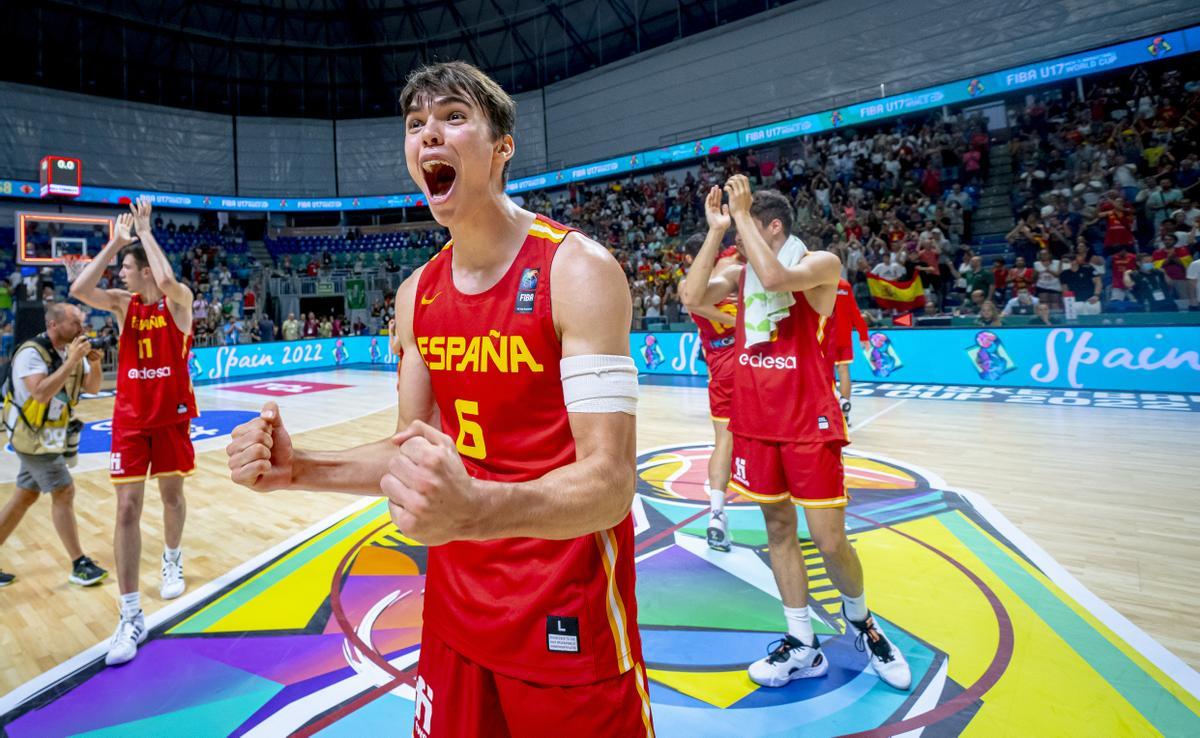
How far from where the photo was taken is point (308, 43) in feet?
83.6

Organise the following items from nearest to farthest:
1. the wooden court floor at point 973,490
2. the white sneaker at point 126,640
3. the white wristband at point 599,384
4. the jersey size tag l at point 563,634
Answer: the white wristband at point 599,384
the jersey size tag l at point 563,634
the white sneaker at point 126,640
the wooden court floor at point 973,490

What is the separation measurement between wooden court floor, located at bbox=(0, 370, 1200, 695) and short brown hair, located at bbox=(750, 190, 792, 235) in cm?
228

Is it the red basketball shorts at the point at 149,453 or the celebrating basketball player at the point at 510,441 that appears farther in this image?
Answer: the red basketball shorts at the point at 149,453

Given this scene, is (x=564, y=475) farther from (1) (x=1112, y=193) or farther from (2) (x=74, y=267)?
(1) (x=1112, y=193)

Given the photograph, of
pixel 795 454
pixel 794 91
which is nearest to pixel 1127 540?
pixel 795 454

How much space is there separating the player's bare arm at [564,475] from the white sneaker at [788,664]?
1997mm

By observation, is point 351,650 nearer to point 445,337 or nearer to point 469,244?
point 445,337

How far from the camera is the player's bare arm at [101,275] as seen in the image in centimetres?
360

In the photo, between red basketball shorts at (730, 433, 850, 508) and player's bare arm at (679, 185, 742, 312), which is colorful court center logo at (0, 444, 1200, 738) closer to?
red basketball shorts at (730, 433, 850, 508)

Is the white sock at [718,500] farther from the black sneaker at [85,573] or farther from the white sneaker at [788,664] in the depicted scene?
the black sneaker at [85,573]

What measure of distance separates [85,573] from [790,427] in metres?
4.76

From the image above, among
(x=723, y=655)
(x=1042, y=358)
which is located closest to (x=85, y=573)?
(x=723, y=655)

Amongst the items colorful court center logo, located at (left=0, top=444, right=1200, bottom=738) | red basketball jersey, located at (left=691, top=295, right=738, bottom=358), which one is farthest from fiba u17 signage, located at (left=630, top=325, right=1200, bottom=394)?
red basketball jersey, located at (left=691, top=295, right=738, bottom=358)

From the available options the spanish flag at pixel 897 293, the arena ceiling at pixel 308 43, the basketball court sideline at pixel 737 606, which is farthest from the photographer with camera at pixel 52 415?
the arena ceiling at pixel 308 43
